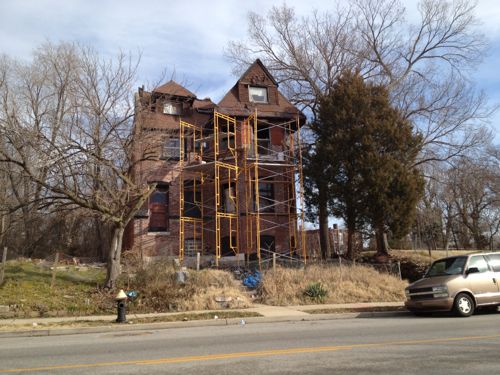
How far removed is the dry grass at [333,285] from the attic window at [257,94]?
1327 cm

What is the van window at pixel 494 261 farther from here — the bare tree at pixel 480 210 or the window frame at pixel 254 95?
the bare tree at pixel 480 210

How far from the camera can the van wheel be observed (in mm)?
13312

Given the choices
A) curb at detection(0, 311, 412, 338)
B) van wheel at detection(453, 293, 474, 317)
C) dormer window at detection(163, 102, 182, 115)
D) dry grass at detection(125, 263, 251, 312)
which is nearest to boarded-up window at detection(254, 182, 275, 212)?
dormer window at detection(163, 102, 182, 115)

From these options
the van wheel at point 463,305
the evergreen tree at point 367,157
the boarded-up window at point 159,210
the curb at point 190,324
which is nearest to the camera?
the curb at point 190,324

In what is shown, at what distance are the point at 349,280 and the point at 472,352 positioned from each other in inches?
451

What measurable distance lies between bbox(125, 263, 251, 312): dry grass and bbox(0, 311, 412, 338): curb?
2.55 metres

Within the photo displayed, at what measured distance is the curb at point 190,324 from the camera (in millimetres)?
12375

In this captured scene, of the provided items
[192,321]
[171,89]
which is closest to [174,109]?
[171,89]

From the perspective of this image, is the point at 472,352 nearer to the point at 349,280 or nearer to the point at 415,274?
the point at 349,280

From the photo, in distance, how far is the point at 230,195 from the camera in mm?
26438

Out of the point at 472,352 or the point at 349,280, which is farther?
the point at 349,280

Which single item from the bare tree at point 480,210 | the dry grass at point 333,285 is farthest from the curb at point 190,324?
the bare tree at point 480,210

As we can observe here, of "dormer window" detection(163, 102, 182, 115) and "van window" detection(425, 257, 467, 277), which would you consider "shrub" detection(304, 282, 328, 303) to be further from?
"dormer window" detection(163, 102, 182, 115)

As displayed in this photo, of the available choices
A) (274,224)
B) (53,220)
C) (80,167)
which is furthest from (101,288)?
(53,220)
